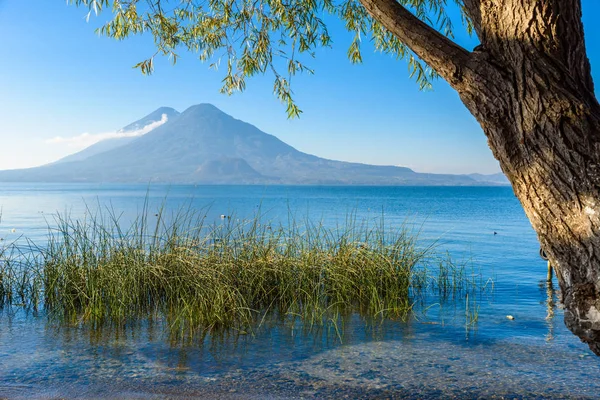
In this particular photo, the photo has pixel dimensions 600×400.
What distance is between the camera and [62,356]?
5215 millimetres

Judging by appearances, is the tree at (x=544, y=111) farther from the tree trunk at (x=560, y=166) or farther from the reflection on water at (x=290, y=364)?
the reflection on water at (x=290, y=364)

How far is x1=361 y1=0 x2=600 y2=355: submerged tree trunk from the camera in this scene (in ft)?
8.48

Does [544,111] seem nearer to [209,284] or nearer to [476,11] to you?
[476,11]

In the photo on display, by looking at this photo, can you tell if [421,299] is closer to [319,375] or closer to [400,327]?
[400,327]

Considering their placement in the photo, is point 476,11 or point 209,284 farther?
point 209,284

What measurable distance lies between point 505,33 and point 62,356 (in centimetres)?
488

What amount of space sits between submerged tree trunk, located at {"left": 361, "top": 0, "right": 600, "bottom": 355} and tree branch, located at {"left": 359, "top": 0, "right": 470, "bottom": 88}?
0.01 m

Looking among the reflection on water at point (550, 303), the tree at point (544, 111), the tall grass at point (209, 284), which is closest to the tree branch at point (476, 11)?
the tree at point (544, 111)

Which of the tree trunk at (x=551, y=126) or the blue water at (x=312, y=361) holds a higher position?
the tree trunk at (x=551, y=126)

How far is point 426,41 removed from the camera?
299 centimetres

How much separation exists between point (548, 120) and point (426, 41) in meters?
0.82

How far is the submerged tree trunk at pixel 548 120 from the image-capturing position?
2.58 metres

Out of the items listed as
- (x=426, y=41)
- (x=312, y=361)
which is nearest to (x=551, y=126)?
(x=426, y=41)

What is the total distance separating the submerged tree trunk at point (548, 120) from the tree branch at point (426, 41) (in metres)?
0.01
